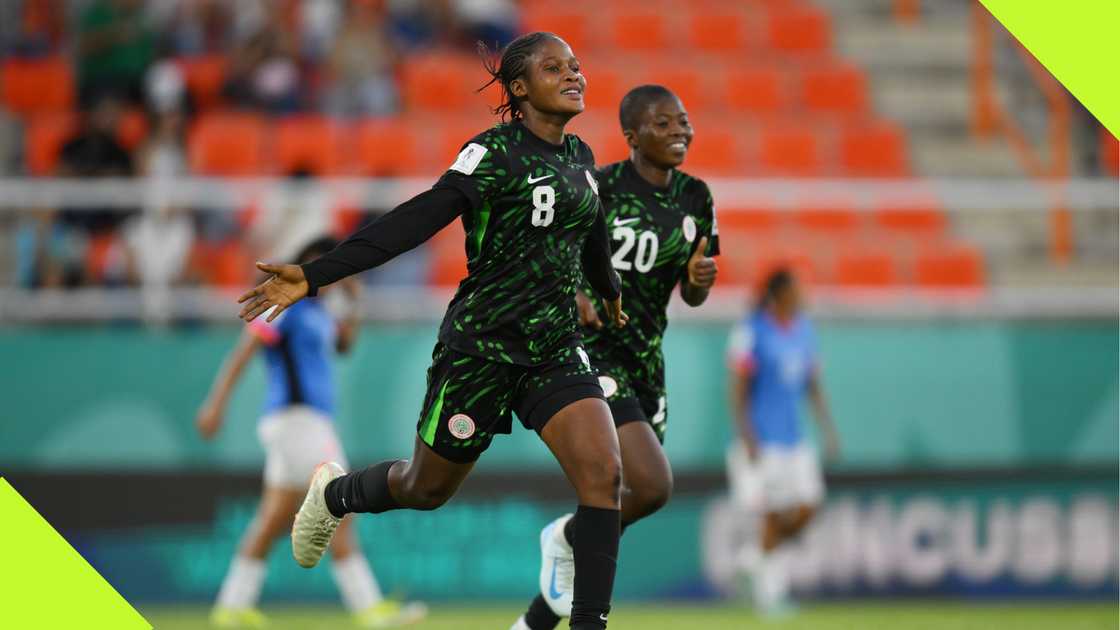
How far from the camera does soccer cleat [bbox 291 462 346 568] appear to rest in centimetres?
718

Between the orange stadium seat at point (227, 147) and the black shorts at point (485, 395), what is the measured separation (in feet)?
30.9

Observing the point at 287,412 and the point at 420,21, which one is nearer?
the point at 287,412

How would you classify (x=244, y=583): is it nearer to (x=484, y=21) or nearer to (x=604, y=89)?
(x=604, y=89)

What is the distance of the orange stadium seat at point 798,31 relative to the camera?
18.3 m

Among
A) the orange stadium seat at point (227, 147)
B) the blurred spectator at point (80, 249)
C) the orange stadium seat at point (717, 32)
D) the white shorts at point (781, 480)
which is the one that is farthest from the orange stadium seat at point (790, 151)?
the blurred spectator at point (80, 249)

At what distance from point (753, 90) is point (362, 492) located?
11.3m

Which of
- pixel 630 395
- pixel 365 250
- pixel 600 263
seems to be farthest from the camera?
pixel 630 395

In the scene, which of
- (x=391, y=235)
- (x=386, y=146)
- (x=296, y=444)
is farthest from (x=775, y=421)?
(x=391, y=235)

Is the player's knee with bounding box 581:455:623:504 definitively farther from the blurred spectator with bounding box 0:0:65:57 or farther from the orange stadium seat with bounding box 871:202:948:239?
the blurred spectator with bounding box 0:0:65:57

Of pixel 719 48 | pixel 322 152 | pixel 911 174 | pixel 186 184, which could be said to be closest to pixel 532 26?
pixel 719 48

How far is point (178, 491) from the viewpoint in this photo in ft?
41.2

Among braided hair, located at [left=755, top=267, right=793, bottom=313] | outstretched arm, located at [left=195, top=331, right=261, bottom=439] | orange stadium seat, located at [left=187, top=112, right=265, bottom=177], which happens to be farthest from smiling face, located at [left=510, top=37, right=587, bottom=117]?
orange stadium seat, located at [left=187, top=112, right=265, bottom=177]

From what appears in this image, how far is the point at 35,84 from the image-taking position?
17.3 metres

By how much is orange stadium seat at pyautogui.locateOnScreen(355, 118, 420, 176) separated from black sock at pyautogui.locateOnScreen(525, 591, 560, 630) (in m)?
8.55
